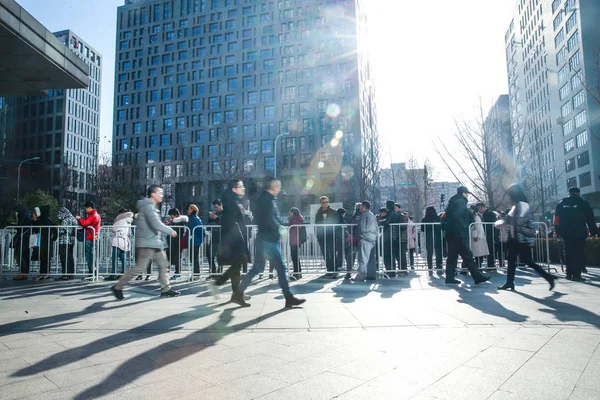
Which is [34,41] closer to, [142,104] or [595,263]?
[595,263]

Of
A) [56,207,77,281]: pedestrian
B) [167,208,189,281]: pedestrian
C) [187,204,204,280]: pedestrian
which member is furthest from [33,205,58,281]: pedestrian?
[187,204,204,280]: pedestrian

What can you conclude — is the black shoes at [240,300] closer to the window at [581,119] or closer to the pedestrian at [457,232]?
the pedestrian at [457,232]

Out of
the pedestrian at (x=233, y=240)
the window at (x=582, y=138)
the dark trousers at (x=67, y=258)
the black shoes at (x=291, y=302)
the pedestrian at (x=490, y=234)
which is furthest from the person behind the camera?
the window at (x=582, y=138)

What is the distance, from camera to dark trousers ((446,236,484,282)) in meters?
8.10

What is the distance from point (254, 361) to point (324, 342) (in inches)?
33.9

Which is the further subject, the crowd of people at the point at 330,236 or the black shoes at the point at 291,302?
the crowd of people at the point at 330,236

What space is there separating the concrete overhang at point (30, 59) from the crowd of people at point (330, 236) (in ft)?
11.5

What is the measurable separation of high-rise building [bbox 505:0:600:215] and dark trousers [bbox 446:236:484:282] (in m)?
29.7

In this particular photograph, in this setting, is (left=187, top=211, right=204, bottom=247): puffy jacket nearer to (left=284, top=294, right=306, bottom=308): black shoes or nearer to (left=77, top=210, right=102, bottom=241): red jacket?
(left=77, top=210, right=102, bottom=241): red jacket

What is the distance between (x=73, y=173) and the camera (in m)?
43.4

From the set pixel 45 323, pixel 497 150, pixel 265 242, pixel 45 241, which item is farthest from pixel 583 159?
pixel 45 323

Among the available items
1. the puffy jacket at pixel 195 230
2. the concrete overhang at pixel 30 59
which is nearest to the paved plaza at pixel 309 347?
the puffy jacket at pixel 195 230

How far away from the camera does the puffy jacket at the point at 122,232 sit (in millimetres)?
9945

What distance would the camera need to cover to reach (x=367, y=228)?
9.37 m
